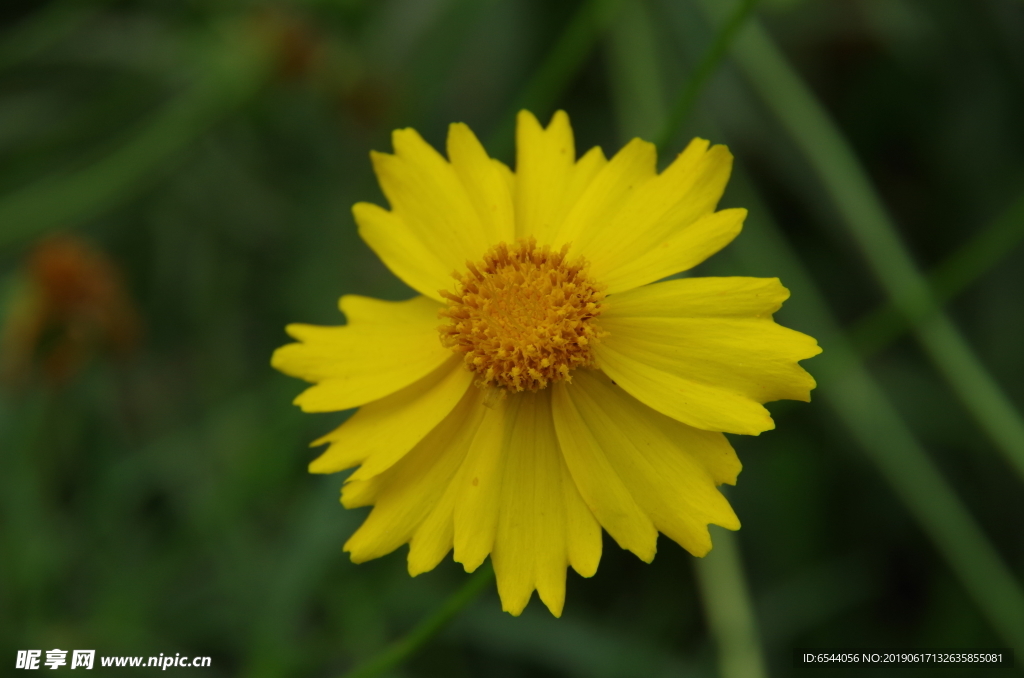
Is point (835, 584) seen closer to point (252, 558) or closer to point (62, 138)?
point (252, 558)

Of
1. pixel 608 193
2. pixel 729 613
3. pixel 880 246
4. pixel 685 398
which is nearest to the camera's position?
pixel 685 398

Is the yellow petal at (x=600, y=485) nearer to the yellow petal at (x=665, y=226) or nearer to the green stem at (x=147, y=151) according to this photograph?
the yellow petal at (x=665, y=226)

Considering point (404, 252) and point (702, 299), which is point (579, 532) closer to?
point (702, 299)

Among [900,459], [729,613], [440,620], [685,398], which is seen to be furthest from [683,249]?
[900,459]

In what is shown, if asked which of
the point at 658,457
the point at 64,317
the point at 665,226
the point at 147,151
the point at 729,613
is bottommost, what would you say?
the point at 729,613

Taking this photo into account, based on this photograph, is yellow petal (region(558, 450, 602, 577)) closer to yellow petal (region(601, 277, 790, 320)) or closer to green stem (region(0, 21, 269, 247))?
yellow petal (region(601, 277, 790, 320))

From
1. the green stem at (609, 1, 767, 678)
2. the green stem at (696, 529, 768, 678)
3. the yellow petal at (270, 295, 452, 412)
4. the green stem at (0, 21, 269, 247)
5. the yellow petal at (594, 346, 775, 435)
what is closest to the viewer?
the yellow petal at (594, 346, 775, 435)

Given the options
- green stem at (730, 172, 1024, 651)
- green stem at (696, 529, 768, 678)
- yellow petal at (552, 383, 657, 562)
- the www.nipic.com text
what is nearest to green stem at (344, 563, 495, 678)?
yellow petal at (552, 383, 657, 562)

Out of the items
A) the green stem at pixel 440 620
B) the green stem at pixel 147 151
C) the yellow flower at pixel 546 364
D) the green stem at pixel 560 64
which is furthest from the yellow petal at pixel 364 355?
the green stem at pixel 147 151

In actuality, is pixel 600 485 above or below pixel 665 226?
below
